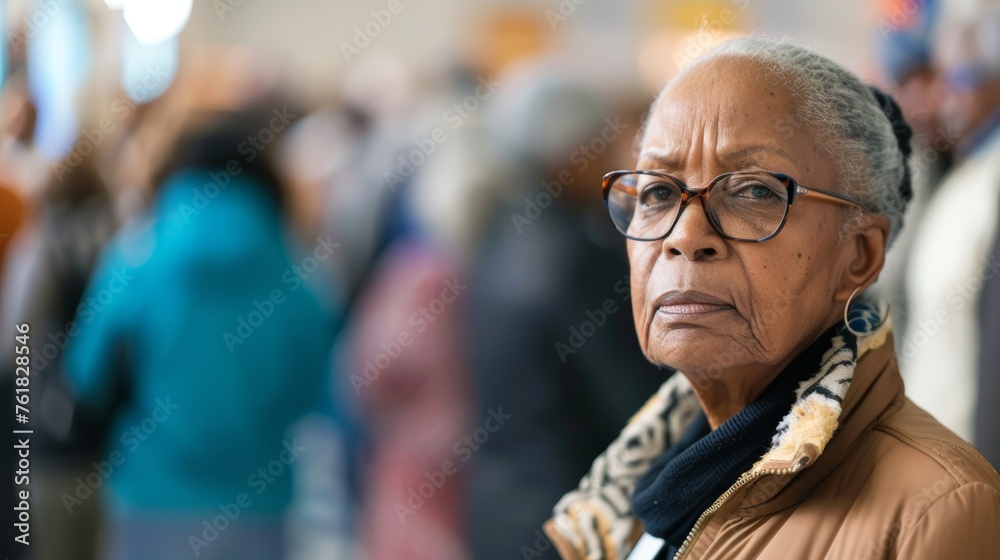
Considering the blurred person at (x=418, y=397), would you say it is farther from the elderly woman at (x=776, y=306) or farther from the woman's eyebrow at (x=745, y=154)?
the woman's eyebrow at (x=745, y=154)

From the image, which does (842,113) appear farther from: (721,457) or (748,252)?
(721,457)

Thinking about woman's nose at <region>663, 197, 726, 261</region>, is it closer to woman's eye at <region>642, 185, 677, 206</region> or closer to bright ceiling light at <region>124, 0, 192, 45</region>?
woman's eye at <region>642, 185, 677, 206</region>

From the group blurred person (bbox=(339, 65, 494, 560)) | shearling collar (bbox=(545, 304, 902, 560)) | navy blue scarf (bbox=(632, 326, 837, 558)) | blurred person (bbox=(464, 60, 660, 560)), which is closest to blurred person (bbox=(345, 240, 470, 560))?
blurred person (bbox=(339, 65, 494, 560))

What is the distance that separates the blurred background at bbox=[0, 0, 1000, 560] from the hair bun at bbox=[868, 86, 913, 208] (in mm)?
815

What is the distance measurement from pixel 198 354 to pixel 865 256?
241cm

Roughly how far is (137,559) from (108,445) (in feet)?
1.36

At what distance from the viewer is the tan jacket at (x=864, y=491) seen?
1.26 m

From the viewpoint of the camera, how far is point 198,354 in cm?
332

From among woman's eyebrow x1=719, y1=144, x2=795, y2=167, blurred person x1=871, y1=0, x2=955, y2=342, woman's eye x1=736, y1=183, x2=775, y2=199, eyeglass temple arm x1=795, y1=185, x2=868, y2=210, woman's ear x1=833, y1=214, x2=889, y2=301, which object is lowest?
woman's ear x1=833, y1=214, x2=889, y2=301

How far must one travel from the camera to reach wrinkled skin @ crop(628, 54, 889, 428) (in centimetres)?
149

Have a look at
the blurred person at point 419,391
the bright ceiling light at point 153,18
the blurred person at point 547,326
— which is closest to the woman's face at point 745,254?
the blurred person at point 547,326

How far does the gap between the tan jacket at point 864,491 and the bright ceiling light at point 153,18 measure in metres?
7.49

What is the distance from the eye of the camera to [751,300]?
149cm

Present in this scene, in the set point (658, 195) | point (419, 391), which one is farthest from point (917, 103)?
point (658, 195)
